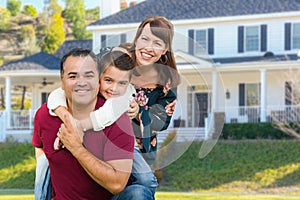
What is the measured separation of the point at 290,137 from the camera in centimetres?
2289

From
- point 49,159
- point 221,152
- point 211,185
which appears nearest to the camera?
point 49,159

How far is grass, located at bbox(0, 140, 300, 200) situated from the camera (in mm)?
19031

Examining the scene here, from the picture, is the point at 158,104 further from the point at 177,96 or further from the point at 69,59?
the point at 69,59

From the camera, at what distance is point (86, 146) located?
406cm

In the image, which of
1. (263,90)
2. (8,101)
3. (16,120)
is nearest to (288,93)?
(263,90)

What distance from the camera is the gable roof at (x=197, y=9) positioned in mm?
27672

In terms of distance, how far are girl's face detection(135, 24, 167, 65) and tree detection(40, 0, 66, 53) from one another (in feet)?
180

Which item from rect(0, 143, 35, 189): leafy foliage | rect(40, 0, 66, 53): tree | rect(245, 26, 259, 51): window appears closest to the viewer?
rect(0, 143, 35, 189): leafy foliage

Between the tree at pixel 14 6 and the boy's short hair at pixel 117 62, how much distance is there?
74.3 m

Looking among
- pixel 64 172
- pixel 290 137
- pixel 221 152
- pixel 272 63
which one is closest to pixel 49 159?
pixel 64 172

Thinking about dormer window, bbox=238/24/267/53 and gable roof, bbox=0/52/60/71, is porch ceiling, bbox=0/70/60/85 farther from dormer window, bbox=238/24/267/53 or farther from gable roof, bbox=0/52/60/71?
dormer window, bbox=238/24/267/53

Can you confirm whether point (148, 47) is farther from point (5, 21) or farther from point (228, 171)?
point (5, 21)

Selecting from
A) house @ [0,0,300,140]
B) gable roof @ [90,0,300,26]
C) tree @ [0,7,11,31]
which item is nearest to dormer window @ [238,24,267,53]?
house @ [0,0,300,140]

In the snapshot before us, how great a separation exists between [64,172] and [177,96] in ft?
2.99
